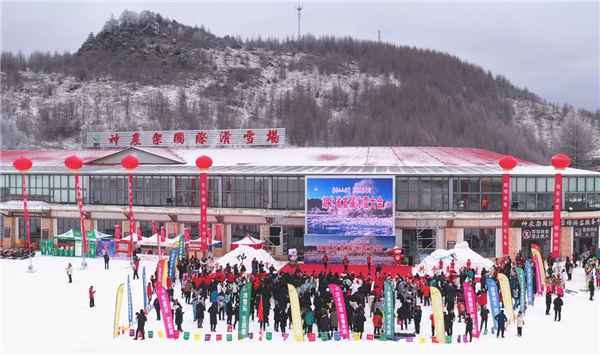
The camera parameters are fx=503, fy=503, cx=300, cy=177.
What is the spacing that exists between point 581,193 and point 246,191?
2183 cm

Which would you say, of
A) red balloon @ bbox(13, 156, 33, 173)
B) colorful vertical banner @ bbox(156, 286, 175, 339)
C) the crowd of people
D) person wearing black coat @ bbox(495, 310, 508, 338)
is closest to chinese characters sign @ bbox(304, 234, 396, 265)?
the crowd of people

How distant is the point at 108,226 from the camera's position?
36.7m

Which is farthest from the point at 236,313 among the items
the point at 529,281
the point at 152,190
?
the point at 152,190

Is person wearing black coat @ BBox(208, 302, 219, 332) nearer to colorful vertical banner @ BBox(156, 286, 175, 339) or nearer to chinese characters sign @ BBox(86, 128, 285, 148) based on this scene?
colorful vertical banner @ BBox(156, 286, 175, 339)

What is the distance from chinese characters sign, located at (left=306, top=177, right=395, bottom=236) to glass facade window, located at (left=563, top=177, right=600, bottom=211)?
11807mm

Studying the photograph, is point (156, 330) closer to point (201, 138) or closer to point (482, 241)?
point (482, 241)

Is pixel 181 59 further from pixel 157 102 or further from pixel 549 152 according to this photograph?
pixel 549 152

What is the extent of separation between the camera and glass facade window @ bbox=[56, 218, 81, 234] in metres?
37.2

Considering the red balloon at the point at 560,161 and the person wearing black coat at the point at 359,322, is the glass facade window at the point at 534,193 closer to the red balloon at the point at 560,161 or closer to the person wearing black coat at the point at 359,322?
the red balloon at the point at 560,161

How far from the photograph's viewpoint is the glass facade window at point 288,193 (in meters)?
33.3

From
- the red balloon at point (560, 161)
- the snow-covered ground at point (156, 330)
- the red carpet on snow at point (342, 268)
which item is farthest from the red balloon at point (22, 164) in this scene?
the red balloon at point (560, 161)

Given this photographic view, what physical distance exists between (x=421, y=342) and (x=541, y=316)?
634 centimetres

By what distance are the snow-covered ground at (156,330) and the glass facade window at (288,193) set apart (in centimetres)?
1159

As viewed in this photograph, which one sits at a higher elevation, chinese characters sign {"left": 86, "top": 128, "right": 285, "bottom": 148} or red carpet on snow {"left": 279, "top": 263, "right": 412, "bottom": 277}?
chinese characters sign {"left": 86, "top": 128, "right": 285, "bottom": 148}
